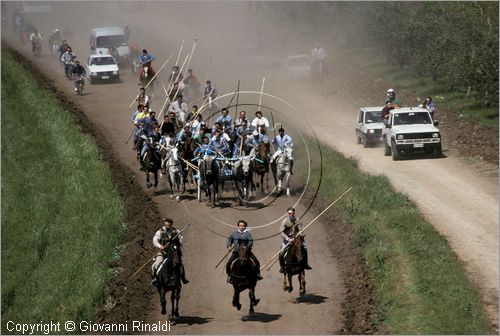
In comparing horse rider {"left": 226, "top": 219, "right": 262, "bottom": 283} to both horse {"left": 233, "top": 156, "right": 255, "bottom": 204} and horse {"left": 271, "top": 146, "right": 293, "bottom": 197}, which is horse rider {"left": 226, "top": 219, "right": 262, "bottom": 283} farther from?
horse {"left": 271, "top": 146, "right": 293, "bottom": 197}

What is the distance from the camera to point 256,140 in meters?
36.2

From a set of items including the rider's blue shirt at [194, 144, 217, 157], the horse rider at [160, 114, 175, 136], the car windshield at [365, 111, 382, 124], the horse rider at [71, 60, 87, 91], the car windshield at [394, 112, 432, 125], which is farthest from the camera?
the horse rider at [71, 60, 87, 91]

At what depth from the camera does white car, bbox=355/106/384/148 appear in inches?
1876

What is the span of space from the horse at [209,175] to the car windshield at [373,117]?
1386 centimetres

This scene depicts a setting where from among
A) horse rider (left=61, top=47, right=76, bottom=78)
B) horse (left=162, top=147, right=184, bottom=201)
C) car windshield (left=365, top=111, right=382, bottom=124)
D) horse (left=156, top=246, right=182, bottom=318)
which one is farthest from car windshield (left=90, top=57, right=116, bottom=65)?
horse (left=156, top=246, right=182, bottom=318)

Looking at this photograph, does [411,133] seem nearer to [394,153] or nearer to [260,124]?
[394,153]

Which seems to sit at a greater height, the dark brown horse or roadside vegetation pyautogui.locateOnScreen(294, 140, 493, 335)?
the dark brown horse

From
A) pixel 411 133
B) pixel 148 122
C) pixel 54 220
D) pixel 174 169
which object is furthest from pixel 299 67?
pixel 174 169

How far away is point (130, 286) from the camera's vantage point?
2938 cm

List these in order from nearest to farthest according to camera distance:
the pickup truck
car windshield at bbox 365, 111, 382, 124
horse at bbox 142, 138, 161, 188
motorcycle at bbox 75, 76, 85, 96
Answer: horse at bbox 142, 138, 161, 188 < the pickup truck < car windshield at bbox 365, 111, 382, 124 < motorcycle at bbox 75, 76, 85, 96

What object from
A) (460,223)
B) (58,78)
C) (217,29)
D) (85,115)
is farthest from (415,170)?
(217,29)

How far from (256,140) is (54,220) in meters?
9.13

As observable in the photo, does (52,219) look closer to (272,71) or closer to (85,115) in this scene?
(85,115)

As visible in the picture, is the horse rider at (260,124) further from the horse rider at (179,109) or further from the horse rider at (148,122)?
the horse rider at (179,109)
